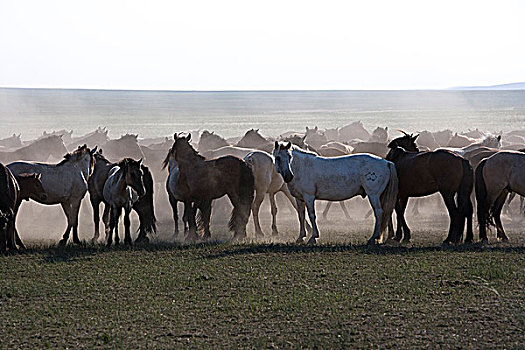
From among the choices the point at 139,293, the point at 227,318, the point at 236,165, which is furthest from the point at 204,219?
the point at 227,318

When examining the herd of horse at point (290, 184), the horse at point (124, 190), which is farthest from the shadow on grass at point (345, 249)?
the horse at point (124, 190)

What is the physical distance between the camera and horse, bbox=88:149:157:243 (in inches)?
545

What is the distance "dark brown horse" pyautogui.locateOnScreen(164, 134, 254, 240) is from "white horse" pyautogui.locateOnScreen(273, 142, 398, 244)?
115 centimetres

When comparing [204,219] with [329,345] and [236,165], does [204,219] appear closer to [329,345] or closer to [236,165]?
[236,165]

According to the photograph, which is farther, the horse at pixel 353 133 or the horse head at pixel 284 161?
the horse at pixel 353 133

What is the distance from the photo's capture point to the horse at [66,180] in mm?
13297

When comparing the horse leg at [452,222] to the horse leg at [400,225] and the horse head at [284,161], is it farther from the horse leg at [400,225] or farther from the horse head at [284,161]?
the horse head at [284,161]

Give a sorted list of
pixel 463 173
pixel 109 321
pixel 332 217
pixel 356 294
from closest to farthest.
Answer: pixel 109 321 < pixel 356 294 < pixel 463 173 < pixel 332 217

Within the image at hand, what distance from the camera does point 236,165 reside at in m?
13.9

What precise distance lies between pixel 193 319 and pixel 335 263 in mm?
3142

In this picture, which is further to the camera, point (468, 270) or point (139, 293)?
point (468, 270)

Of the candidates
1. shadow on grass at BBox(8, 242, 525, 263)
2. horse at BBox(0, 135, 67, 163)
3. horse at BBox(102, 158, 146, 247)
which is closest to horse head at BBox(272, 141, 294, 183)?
shadow on grass at BBox(8, 242, 525, 263)

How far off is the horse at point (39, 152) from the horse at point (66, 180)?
6288 mm

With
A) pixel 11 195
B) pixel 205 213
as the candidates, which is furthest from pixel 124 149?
pixel 11 195
